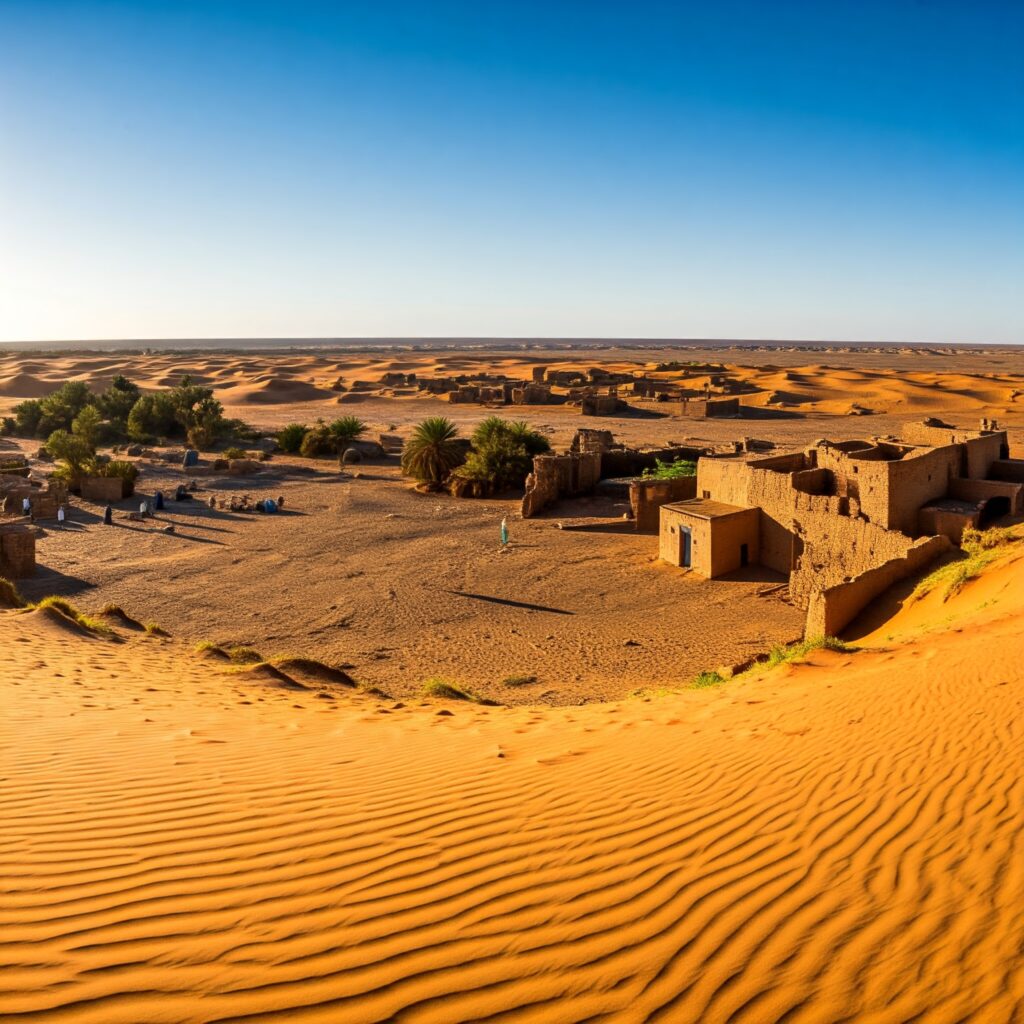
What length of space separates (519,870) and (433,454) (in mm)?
27761

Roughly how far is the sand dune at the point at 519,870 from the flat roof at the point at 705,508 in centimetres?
1150

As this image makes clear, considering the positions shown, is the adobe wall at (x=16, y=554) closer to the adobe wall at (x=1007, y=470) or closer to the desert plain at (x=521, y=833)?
the desert plain at (x=521, y=833)

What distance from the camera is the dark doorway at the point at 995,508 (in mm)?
16438

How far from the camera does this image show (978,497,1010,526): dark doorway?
16438mm

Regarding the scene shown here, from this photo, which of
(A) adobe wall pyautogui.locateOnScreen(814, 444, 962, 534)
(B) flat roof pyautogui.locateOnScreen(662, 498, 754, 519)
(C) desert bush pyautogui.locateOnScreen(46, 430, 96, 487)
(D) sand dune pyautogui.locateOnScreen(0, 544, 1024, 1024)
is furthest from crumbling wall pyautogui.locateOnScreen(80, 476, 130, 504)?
(D) sand dune pyautogui.locateOnScreen(0, 544, 1024, 1024)

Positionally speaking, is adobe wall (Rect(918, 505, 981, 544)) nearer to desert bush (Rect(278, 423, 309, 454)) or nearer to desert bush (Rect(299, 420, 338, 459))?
desert bush (Rect(299, 420, 338, 459))

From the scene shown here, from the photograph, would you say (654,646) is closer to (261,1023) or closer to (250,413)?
(261,1023)

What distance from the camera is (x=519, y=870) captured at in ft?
12.7

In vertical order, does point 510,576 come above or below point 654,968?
below

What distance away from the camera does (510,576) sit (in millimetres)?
19422

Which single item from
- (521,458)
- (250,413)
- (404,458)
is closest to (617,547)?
(521,458)

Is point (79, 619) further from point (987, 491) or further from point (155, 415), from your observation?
point (155, 415)

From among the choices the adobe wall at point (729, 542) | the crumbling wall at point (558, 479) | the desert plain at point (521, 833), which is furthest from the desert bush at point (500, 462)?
the desert plain at point (521, 833)

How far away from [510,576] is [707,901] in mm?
15837
